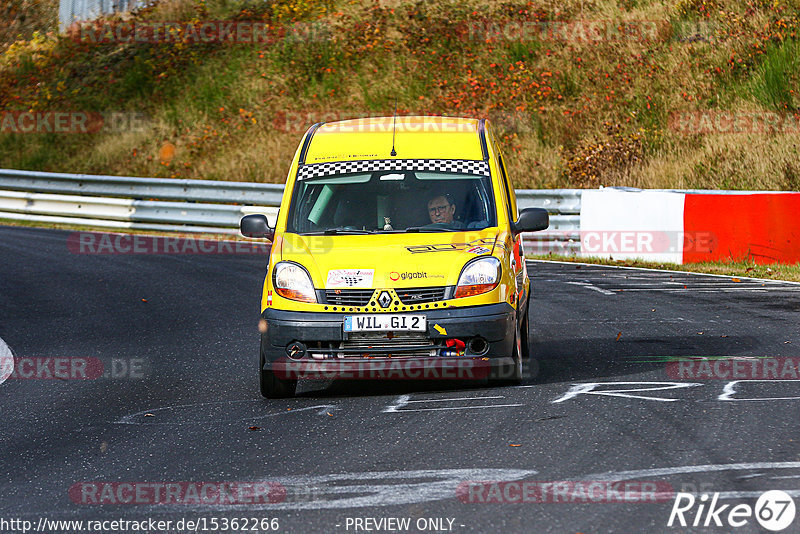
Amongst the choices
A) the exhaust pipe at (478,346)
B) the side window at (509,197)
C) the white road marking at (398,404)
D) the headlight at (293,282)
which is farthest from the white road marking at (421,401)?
the side window at (509,197)

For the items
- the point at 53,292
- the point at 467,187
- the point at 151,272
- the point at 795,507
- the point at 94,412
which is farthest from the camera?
the point at 151,272

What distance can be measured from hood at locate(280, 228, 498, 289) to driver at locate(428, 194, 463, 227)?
0.79 ft

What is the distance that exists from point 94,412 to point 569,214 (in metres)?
13.4

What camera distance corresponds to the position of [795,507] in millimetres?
4977

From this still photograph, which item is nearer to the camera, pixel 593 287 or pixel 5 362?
pixel 5 362

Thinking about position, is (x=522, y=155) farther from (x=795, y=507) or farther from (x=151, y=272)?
(x=795, y=507)

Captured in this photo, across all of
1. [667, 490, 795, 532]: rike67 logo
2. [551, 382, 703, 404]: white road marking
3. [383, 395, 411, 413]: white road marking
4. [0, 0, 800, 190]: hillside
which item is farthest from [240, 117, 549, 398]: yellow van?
[0, 0, 800, 190]: hillside

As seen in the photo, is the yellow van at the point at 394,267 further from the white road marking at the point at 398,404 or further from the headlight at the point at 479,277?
the white road marking at the point at 398,404

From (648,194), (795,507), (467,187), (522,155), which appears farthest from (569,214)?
(795,507)

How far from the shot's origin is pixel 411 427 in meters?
7.02

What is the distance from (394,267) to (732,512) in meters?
3.51

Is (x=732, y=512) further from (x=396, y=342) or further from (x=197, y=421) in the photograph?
(x=197, y=421)

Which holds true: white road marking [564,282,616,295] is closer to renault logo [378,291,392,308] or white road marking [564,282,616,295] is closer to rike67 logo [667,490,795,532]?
renault logo [378,291,392,308]

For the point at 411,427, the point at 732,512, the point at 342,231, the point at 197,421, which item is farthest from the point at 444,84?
the point at 732,512
